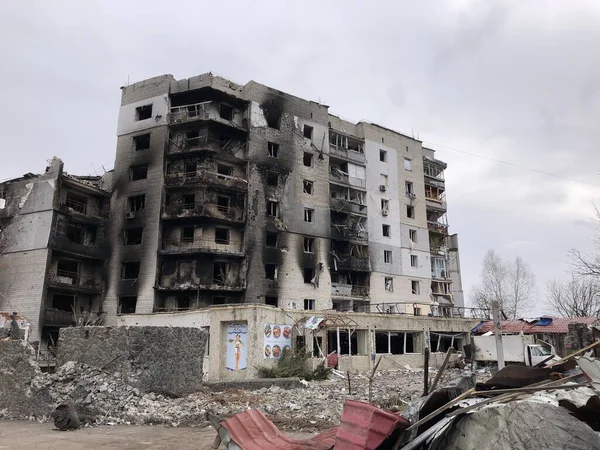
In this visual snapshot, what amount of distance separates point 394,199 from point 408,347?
63.3 ft

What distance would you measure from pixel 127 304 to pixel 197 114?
17.2 metres

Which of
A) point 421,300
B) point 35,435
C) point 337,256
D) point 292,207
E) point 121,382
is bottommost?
point 35,435

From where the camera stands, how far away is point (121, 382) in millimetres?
13344

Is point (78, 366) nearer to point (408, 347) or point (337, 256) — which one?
point (408, 347)

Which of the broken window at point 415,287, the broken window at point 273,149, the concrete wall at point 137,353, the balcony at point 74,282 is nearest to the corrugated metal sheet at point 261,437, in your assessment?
the concrete wall at point 137,353

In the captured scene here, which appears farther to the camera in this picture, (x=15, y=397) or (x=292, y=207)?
(x=292, y=207)

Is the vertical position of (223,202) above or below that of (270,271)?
above

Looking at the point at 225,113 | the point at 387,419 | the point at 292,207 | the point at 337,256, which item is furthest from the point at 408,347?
the point at 387,419

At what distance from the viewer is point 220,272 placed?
37406 millimetres

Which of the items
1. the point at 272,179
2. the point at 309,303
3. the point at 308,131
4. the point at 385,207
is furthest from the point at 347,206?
the point at 309,303

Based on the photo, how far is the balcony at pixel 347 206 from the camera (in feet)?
148

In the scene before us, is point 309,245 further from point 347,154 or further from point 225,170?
point 347,154

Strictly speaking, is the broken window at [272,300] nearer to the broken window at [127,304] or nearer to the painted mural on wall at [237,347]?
the broken window at [127,304]

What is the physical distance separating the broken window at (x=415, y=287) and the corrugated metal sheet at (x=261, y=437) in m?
42.5
